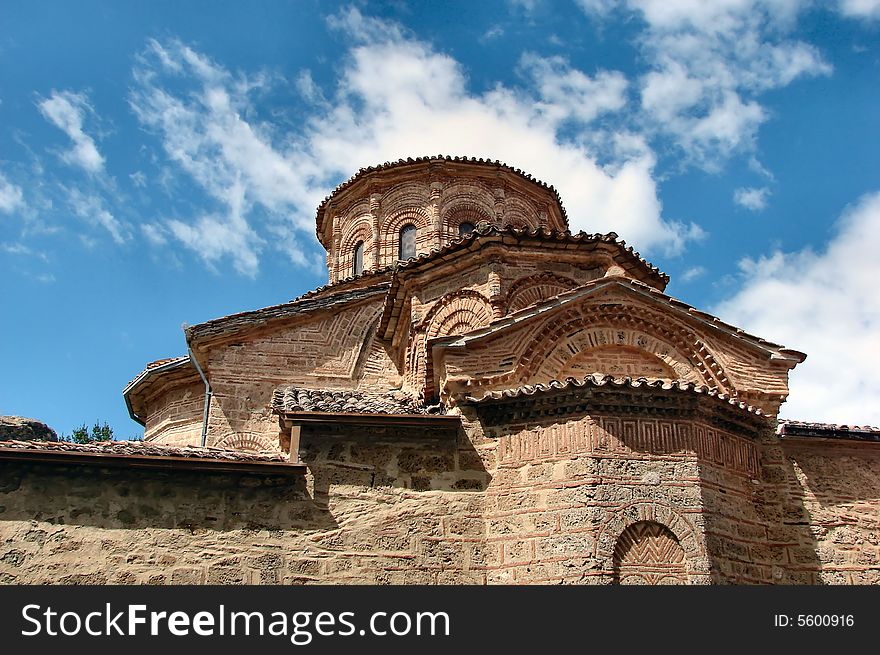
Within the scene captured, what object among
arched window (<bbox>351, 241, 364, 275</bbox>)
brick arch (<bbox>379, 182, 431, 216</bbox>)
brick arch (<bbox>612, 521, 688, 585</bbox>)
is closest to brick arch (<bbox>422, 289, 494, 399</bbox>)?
brick arch (<bbox>612, 521, 688, 585</bbox>)

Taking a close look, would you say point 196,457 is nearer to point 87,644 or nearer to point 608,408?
point 87,644

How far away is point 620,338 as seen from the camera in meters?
7.55

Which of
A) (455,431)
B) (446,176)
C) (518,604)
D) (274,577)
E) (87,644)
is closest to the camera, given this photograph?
(87,644)

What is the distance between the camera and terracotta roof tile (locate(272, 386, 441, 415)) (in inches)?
273

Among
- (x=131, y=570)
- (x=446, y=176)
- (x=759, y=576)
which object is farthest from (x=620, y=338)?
(x=446, y=176)

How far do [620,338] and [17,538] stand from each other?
5539 mm

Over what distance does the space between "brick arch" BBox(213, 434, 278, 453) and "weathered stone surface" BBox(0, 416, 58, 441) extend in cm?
205

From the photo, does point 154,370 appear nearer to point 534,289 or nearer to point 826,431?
point 534,289

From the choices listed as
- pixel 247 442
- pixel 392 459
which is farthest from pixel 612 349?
pixel 247 442

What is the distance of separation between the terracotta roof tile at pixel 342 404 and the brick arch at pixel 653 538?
1.94 meters

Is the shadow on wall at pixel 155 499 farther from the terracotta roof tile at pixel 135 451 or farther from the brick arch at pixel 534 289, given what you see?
→ the brick arch at pixel 534 289

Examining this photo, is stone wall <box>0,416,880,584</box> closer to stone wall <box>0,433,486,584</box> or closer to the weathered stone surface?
stone wall <box>0,433,486,584</box>

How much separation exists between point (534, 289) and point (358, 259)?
20.5 feet

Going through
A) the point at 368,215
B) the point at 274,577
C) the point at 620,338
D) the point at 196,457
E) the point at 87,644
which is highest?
the point at 368,215
